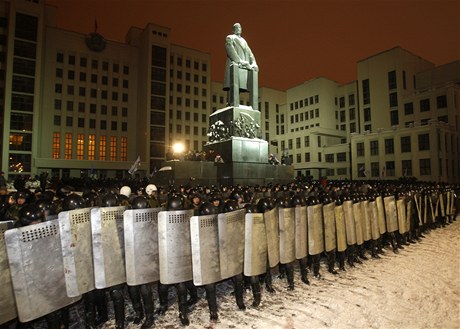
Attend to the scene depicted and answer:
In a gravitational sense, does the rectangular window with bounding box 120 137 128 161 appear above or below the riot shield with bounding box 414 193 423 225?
above

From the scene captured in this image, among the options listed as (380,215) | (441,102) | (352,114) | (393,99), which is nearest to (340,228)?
(380,215)

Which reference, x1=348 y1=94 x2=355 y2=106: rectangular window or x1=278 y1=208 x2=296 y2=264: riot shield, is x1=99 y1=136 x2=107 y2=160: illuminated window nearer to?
x1=348 y1=94 x2=355 y2=106: rectangular window

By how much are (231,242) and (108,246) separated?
5.58ft

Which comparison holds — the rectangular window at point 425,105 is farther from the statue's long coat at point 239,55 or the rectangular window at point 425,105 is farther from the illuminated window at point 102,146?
the illuminated window at point 102,146

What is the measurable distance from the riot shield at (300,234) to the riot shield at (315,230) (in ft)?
0.60

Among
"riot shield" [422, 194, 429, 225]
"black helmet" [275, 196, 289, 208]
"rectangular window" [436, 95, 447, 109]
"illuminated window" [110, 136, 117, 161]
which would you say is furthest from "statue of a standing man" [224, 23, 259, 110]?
"illuminated window" [110, 136, 117, 161]

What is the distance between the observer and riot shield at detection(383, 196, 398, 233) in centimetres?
831

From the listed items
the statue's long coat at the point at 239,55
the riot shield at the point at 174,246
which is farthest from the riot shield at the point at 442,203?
the riot shield at the point at 174,246

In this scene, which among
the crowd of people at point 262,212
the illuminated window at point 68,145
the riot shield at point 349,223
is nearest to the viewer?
the crowd of people at point 262,212

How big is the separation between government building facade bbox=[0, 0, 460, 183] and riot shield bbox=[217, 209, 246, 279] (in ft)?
129

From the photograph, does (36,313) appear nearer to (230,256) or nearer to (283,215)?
(230,256)

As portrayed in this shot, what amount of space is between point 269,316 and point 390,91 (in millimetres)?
56047

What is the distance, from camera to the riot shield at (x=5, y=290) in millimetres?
3143

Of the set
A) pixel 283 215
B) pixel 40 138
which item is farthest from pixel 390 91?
pixel 40 138
